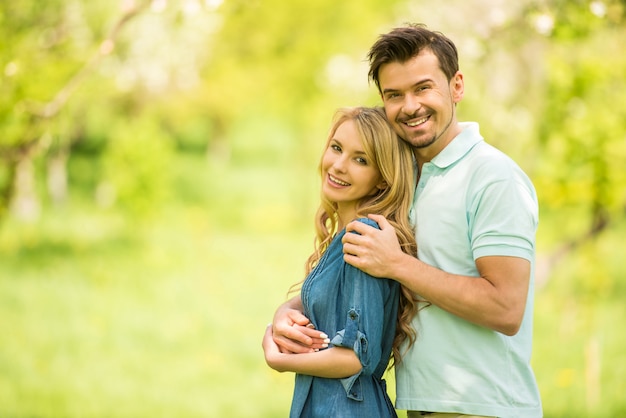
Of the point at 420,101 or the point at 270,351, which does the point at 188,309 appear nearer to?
the point at 270,351

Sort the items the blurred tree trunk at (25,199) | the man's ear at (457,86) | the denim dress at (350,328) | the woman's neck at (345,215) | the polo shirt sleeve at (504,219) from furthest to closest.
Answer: the blurred tree trunk at (25,199), the woman's neck at (345,215), the man's ear at (457,86), the denim dress at (350,328), the polo shirt sleeve at (504,219)

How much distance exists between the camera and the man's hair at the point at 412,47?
2.38 m

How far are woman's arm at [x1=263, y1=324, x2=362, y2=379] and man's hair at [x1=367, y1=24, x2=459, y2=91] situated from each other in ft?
3.19

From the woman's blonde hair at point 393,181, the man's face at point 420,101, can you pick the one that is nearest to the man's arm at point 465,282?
the woman's blonde hair at point 393,181

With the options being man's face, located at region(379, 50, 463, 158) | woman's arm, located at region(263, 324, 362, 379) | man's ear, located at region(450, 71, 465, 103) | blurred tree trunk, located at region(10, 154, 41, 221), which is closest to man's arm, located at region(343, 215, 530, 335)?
woman's arm, located at region(263, 324, 362, 379)

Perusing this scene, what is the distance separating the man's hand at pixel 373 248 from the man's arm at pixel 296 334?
0.95 feet

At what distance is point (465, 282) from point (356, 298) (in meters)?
0.34

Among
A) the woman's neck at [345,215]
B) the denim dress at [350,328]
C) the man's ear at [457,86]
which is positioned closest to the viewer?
the denim dress at [350,328]

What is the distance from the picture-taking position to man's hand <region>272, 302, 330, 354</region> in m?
2.37

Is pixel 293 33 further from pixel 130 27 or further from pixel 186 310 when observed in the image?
pixel 186 310

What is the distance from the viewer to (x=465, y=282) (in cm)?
216

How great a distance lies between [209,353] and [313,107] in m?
5.49

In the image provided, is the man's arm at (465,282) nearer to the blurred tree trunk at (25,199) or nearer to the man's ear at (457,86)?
the man's ear at (457,86)

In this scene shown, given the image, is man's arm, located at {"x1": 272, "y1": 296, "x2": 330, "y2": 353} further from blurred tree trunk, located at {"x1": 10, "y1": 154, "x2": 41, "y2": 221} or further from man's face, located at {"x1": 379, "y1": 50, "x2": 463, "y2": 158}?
blurred tree trunk, located at {"x1": 10, "y1": 154, "x2": 41, "y2": 221}
